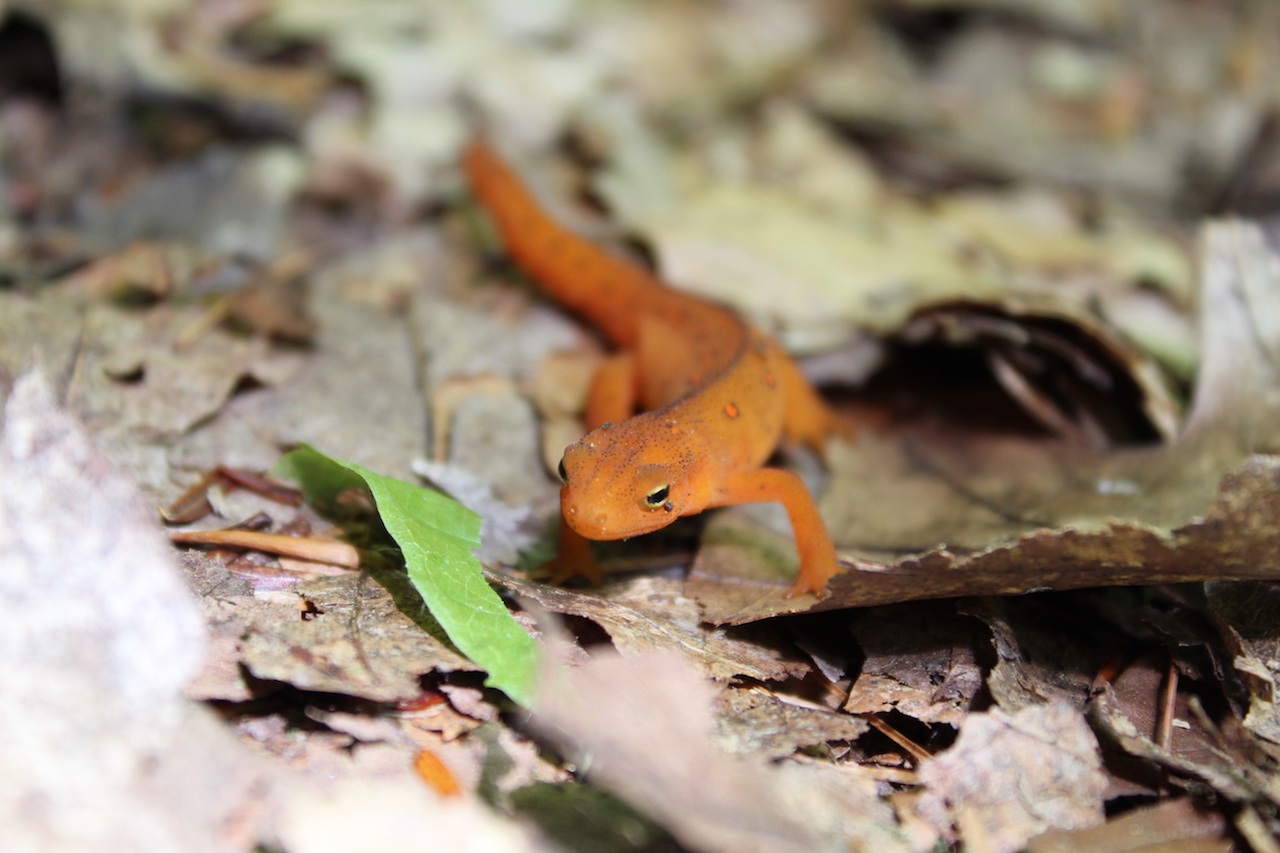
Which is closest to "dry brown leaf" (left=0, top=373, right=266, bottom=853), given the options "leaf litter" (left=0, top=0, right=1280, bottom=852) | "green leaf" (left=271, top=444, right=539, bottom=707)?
"leaf litter" (left=0, top=0, right=1280, bottom=852)

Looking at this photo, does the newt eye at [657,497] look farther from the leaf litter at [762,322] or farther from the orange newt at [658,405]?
the leaf litter at [762,322]

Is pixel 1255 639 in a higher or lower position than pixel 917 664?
higher

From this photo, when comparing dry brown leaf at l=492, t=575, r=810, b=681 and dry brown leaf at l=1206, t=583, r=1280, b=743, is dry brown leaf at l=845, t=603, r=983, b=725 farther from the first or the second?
dry brown leaf at l=1206, t=583, r=1280, b=743

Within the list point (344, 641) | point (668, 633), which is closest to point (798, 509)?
point (668, 633)

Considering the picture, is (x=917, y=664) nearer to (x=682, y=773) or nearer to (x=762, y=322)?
(x=682, y=773)

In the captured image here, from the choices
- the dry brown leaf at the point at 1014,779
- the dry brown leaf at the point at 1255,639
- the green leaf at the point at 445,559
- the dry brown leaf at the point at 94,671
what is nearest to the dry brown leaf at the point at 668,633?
the green leaf at the point at 445,559

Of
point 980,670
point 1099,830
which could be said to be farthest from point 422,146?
point 1099,830
